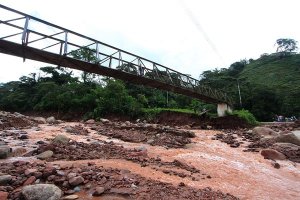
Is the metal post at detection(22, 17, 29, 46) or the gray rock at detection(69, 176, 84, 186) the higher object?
the metal post at detection(22, 17, 29, 46)

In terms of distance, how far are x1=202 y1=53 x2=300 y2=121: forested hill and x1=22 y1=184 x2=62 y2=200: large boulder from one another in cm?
3954

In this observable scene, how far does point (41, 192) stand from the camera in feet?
21.1

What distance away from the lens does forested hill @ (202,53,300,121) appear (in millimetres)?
43625

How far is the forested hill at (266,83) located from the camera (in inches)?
1718

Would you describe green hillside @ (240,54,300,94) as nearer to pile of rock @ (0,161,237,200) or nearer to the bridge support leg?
the bridge support leg

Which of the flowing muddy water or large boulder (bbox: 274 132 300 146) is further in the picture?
large boulder (bbox: 274 132 300 146)

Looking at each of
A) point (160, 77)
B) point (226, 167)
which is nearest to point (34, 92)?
point (160, 77)

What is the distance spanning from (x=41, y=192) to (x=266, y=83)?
66241 mm

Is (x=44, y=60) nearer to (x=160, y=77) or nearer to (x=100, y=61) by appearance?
(x=100, y=61)

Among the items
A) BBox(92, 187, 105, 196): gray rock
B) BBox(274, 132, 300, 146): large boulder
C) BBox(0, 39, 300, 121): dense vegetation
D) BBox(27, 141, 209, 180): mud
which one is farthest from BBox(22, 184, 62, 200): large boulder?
BBox(0, 39, 300, 121): dense vegetation

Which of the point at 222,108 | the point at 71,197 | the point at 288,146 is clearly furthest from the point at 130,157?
the point at 222,108

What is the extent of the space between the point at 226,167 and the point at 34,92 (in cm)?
4770

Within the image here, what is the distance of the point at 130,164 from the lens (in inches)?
382

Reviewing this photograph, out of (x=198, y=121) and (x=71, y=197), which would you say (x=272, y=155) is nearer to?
(x=71, y=197)
